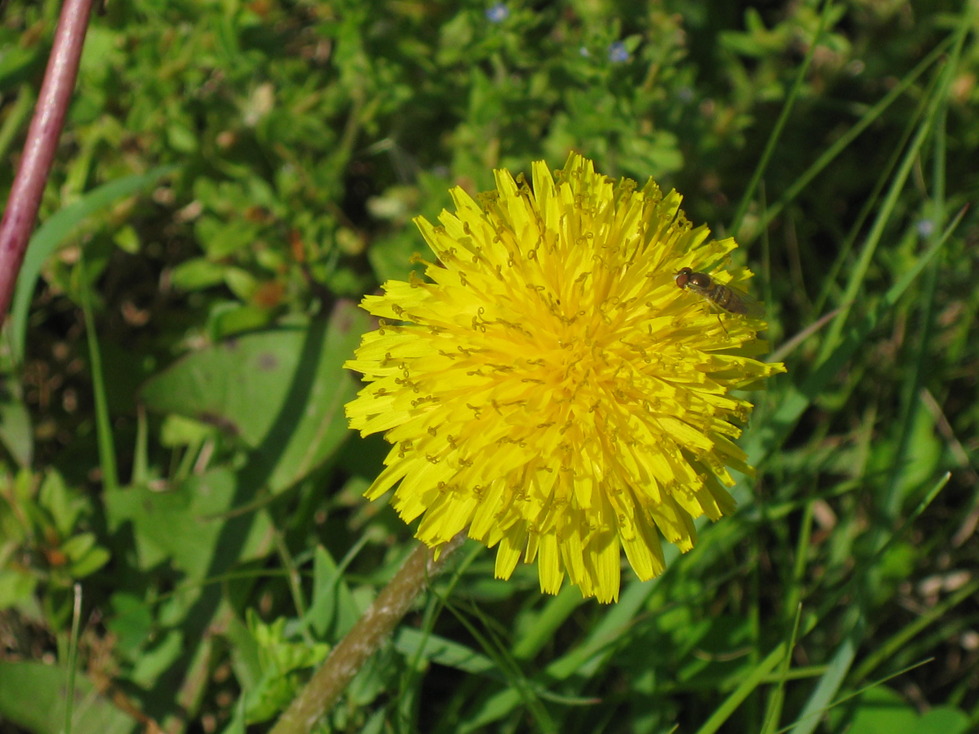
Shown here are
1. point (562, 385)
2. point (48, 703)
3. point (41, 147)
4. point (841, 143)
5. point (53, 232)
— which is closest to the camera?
point (562, 385)

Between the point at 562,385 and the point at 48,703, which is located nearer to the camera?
the point at 562,385

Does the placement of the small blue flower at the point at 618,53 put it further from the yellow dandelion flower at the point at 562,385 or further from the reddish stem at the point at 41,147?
the reddish stem at the point at 41,147

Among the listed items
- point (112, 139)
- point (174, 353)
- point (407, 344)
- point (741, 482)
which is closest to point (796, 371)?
point (741, 482)

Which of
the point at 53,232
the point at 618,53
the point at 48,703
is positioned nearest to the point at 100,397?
the point at 53,232

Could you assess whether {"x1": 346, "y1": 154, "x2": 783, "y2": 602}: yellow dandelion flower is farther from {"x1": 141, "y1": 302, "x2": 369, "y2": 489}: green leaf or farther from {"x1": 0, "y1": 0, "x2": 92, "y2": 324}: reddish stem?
{"x1": 0, "y1": 0, "x2": 92, "y2": 324}: reddish stem

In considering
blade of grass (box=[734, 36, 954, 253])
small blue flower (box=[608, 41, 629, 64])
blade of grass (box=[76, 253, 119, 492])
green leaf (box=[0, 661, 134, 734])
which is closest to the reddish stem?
blade of grass (box=[76, 253, 119, 492])

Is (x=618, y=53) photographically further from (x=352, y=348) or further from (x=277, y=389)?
(x=277, y=389)
